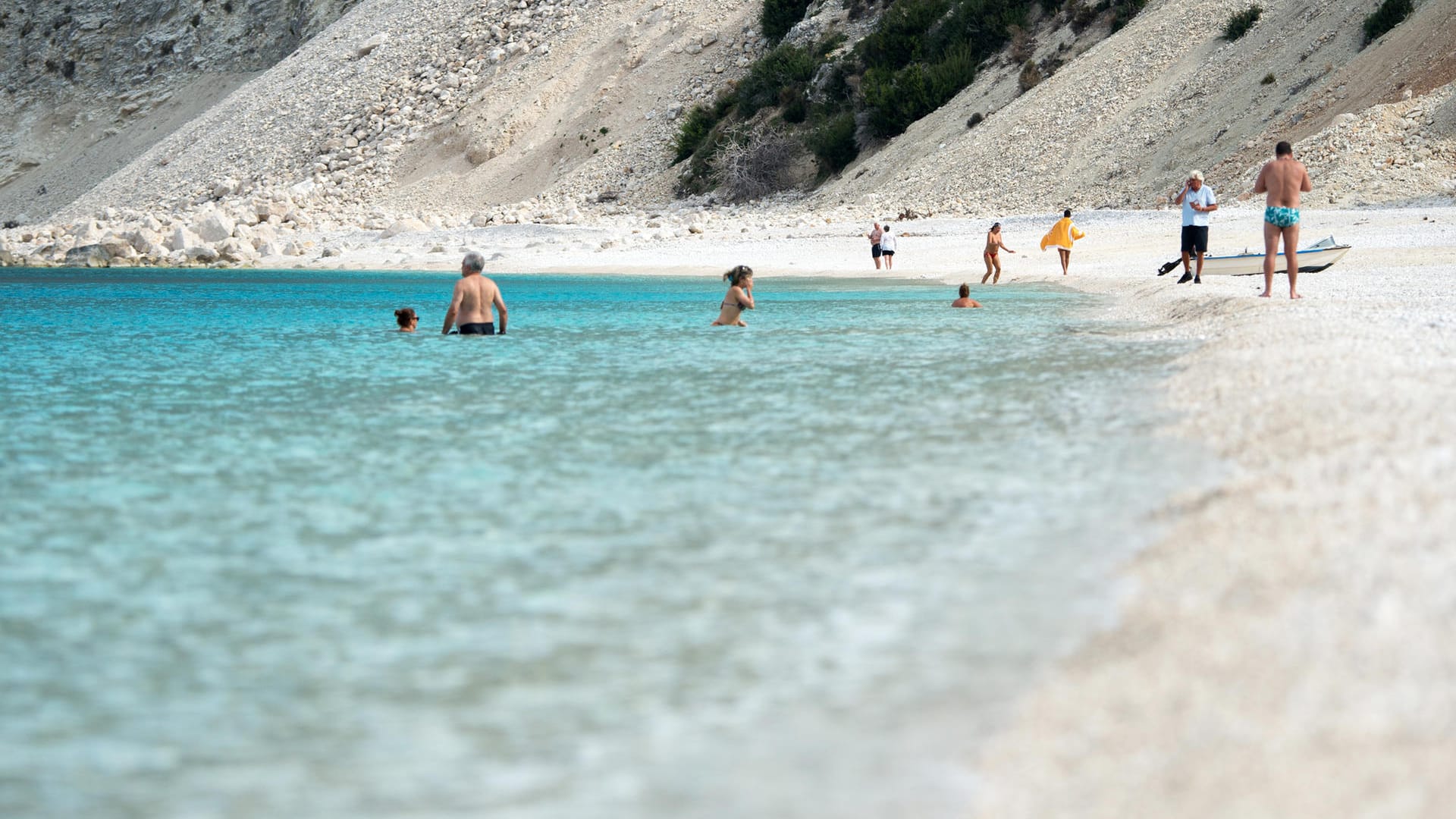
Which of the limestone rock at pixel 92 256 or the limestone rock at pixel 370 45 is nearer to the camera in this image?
the limestone rock at pixel 92 256

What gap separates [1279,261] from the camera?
1855cm

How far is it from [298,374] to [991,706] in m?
8.34

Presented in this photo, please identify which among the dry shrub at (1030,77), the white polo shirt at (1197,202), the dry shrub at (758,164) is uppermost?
the dry shrub at (1030,77)

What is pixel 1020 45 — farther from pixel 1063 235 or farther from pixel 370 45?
pixel 370 45

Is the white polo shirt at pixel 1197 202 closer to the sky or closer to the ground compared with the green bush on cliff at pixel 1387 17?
closer to the ground

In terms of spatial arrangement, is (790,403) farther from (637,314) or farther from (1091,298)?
(1091,298)

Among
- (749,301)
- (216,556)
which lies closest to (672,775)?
(216,556)

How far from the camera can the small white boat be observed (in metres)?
18.0

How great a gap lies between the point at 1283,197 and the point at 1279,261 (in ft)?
22.4

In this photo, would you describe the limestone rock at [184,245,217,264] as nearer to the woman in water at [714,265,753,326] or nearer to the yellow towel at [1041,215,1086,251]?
the yellow towel at [1041,215,1086,251]

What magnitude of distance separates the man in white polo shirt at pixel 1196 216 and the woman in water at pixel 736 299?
18.3 feet

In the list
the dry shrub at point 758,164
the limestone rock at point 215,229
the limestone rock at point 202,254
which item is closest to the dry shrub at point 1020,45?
the dry shrub at point 758,164

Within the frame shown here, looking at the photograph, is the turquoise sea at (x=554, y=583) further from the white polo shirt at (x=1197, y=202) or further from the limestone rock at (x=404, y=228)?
the limestone rock at (x=404, y=228)

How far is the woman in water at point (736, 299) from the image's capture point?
13648mm
